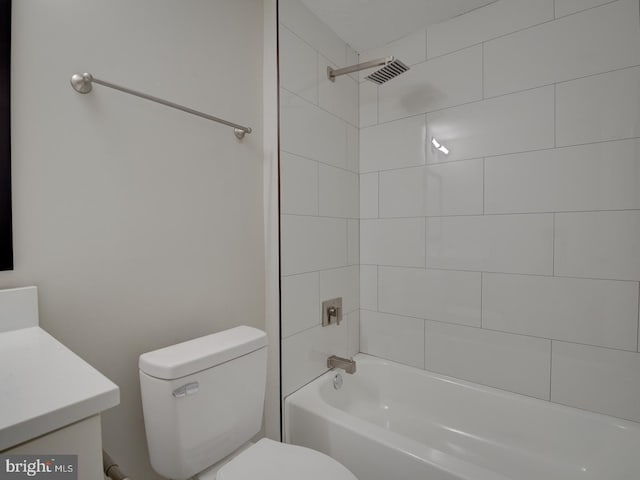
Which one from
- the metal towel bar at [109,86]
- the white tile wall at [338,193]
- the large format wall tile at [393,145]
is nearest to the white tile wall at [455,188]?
the large format wall tile at [393,145]

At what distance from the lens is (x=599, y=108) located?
1.40m

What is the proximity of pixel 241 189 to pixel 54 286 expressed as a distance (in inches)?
29.5

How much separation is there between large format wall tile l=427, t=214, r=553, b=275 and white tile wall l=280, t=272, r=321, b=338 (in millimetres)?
657

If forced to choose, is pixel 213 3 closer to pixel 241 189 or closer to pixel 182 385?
pixel 241 189

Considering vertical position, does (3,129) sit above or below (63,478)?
above

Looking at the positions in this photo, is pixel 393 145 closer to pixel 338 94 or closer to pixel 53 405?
pixel 338 94

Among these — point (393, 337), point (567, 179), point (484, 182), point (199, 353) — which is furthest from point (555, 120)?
point (199, 353)

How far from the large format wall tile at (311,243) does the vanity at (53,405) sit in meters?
0.96

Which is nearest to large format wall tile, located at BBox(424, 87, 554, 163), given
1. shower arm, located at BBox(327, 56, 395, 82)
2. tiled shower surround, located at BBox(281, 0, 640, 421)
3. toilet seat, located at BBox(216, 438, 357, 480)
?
tiled shower surround, located at BBox(281, 0, 640, 421)

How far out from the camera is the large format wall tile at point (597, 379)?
137 centimetres

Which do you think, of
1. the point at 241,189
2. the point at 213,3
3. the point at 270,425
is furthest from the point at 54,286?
the point at 213,3

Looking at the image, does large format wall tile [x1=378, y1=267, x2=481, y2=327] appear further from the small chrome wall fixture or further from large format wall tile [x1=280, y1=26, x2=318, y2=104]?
large format wall tile [x1=280, y1=26, x2=318, y2=104]

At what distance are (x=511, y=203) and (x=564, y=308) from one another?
20.4 inches

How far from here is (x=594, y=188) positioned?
1.41 m
